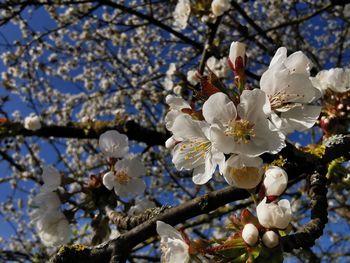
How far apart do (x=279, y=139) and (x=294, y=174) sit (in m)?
0.36

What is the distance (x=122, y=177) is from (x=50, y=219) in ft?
1.33

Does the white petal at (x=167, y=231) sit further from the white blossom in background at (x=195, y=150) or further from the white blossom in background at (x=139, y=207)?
the white blossom in background at (x=139, y=207)

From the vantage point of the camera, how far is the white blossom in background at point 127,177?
2107mm

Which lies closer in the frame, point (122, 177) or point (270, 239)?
point (270, 239)

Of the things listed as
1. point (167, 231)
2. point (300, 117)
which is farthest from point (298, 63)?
point (167, 231)

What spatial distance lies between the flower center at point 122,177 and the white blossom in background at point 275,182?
1104 millimetres

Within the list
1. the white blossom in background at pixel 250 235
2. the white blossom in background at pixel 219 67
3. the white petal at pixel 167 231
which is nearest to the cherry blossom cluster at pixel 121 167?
the white petal at pixel 167 231

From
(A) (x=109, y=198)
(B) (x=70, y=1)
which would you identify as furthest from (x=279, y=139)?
(B) (x=70, y=1)

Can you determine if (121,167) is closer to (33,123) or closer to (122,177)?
(122,177)

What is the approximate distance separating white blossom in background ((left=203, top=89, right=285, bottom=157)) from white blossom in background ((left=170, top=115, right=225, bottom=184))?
1.7 inches

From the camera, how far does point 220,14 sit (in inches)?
116

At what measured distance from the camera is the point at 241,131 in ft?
3.93

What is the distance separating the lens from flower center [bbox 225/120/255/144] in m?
1.18

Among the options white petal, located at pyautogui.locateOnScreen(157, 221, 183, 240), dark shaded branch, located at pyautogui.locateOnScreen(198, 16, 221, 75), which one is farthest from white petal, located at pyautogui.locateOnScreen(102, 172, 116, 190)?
dark shaded branch, located at pyautogui.locateOnScreen(198, 16, 221, 75)
